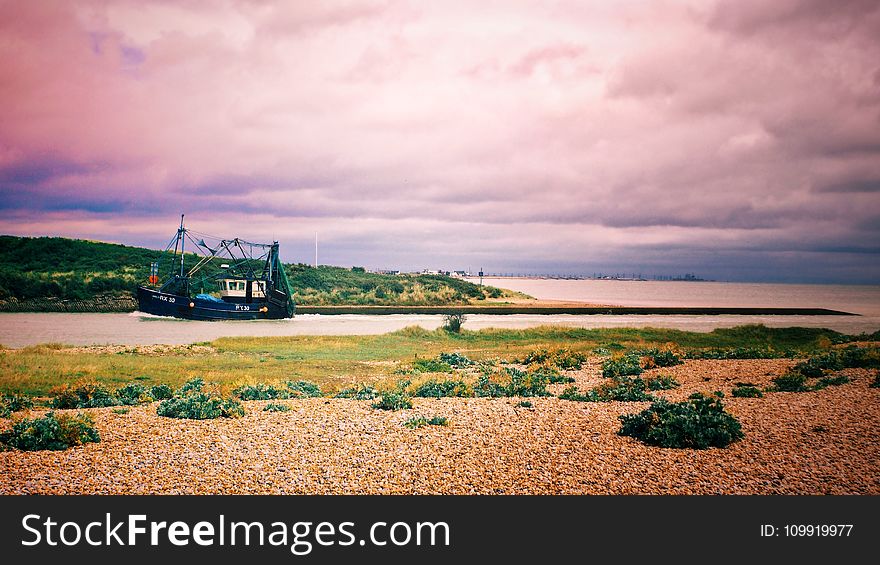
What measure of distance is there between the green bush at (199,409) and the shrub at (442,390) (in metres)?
4.15

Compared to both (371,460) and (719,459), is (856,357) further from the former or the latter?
(371,460)

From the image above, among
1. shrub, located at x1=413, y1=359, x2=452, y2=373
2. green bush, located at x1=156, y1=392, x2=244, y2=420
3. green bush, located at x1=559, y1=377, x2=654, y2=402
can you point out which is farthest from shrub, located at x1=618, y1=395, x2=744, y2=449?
shrub, located at x1=413, y1=359, x2=452, y2=373

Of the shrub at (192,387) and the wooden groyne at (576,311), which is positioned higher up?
the wooden groyne at (576,311)

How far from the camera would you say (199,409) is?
1095 cm

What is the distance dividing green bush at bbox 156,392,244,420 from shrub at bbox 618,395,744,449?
7147 mm

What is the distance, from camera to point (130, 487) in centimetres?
706

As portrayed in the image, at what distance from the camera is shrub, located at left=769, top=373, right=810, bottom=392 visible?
12.3m

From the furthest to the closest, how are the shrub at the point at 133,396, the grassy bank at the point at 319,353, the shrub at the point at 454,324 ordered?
the shrub at the point at 454,324 → the grassy bank at the point at 319,353 → the shrub at the point at 133,396

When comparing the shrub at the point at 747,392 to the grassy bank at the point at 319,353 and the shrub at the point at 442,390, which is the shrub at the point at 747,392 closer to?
the shrub at the point at 442,390

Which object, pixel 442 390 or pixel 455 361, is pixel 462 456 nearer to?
pixel 442 390

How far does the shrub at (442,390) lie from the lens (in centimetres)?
1348

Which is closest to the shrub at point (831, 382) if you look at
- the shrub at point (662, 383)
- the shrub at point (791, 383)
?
the shrub at point (791, 383)

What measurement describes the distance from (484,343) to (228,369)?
13.2m
